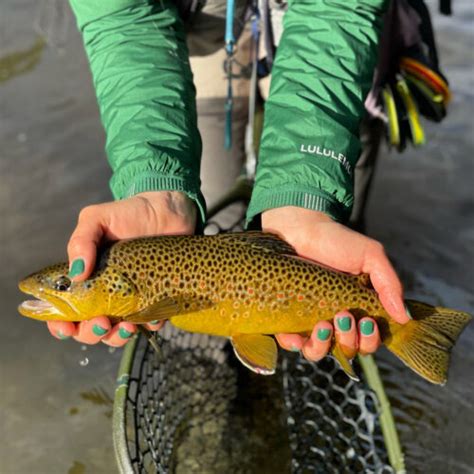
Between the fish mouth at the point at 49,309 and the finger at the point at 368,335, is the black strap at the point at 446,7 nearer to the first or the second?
the finger at the point at 368,335

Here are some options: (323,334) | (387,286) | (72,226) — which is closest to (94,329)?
(323,334)

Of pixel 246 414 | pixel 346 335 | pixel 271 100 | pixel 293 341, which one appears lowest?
pixel 246 414

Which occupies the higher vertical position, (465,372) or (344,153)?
(344,153)

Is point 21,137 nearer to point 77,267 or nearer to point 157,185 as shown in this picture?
point 157,185

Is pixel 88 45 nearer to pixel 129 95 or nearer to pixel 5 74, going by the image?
pixel 129 95

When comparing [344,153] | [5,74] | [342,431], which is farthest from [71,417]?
[5,74]

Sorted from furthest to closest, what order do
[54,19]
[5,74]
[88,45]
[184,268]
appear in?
1. [54,19]
2. [5,74]
3. [88,45]
4. [184,268]

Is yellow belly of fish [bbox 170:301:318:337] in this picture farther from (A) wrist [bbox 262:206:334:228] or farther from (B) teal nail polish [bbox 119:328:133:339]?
(A) wrist [bbox 262:206:334:228]

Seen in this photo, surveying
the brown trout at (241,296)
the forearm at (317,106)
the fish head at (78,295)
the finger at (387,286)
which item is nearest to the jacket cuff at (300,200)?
the forearm at (317,106)
